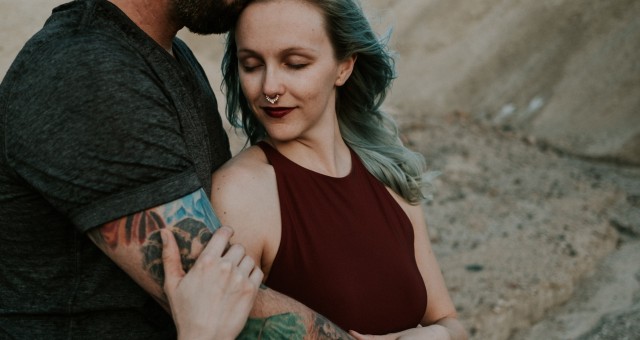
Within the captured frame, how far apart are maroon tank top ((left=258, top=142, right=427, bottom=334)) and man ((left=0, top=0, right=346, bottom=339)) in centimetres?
26

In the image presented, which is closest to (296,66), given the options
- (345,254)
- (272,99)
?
(272,99)

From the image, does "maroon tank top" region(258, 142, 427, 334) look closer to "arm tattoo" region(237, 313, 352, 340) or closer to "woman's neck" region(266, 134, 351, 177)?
"woman's neck" region(266, 134, 351, 177)

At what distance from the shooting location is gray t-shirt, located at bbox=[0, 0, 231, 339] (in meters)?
2.13

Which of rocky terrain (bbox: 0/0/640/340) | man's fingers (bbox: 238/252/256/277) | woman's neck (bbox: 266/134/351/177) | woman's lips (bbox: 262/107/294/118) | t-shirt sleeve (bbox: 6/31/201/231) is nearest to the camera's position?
t-shirt sleeve (bbox: 6/31/201/231)

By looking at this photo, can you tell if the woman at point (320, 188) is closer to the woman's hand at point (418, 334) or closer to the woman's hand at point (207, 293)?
the woman's hand at point (418, 334)

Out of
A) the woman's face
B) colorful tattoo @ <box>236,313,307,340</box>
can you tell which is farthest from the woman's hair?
colorful tattoo @ <box>236,313,307,340</box>

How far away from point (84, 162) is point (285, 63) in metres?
0.91

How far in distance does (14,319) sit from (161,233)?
24.8 inches

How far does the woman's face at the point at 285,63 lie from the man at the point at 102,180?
8.2 inches

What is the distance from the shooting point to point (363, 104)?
3.44 metres

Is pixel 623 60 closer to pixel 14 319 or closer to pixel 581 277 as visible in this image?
pixel 581 277

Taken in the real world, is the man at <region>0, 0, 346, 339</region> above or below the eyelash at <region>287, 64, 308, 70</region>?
below

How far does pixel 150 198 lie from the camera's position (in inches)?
85.7

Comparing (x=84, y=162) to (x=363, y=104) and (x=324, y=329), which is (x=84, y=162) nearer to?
(x=324, y=329)
